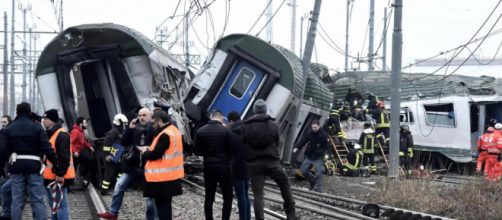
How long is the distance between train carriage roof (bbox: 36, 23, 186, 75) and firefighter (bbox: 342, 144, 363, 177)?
21.6 ft

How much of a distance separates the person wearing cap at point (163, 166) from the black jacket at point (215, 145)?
91 centimetres

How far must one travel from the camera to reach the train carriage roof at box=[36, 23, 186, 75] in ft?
44.4

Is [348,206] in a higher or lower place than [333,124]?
lower

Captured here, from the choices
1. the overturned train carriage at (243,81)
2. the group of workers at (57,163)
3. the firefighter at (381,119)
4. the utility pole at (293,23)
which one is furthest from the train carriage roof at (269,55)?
the utility pole at (293,23)

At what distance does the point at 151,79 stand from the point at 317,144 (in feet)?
10.9

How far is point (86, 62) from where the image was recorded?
46.4 ft

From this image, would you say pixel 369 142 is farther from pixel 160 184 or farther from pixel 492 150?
pixel 160 184

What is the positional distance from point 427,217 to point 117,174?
5.76m

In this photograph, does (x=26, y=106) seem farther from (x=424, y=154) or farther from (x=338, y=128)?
(x=424, y=154)

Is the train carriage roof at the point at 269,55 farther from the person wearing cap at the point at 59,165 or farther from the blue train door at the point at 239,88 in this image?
the person wearing cap at the point at 59,165

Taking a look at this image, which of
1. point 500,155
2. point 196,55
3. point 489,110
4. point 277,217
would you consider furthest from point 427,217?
point 196,55

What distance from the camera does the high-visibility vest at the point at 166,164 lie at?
7.81 m

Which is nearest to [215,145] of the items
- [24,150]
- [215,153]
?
[215,153]

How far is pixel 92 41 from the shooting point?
1391 centimetres
